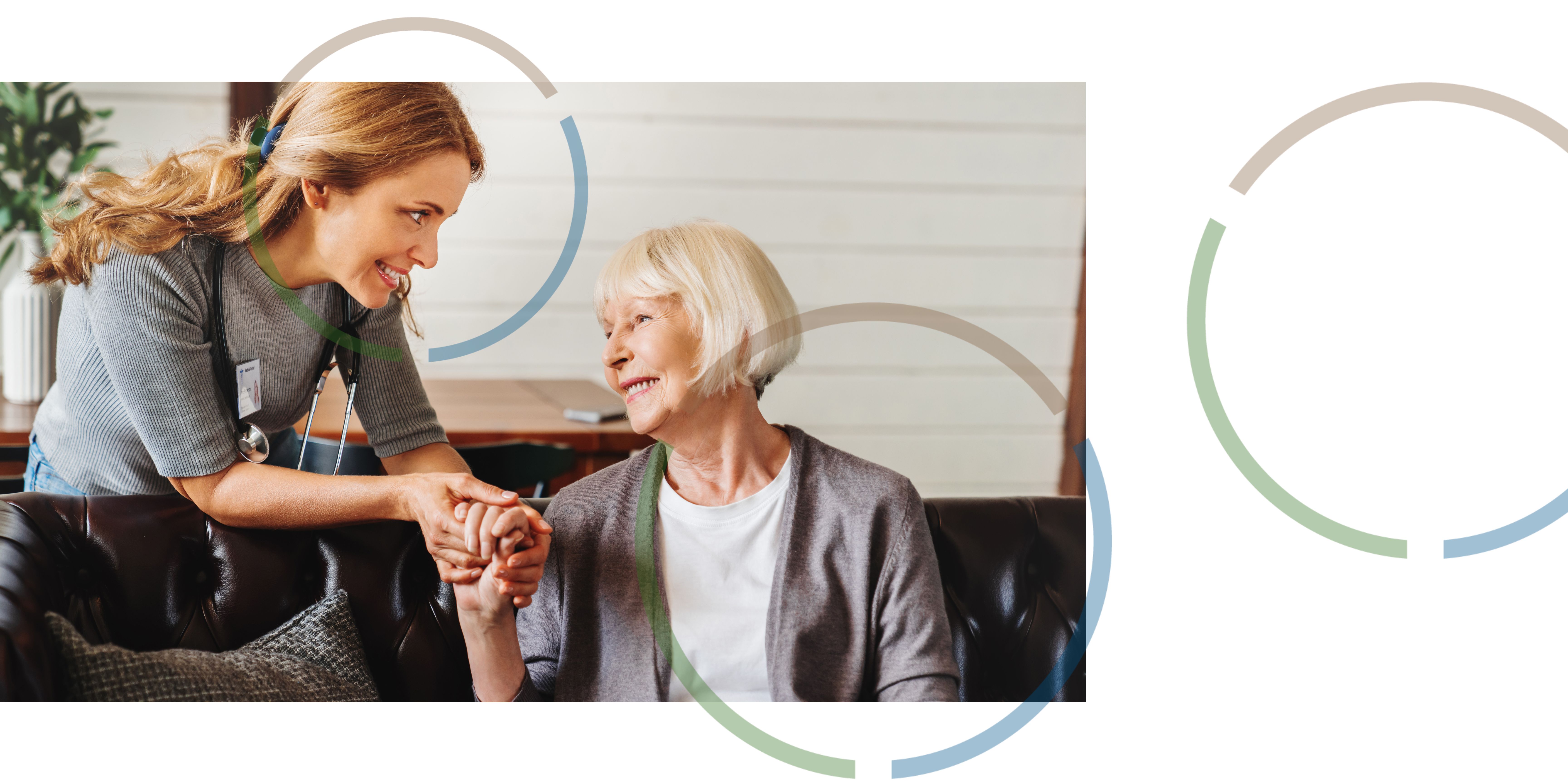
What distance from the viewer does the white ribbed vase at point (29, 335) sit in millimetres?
1986

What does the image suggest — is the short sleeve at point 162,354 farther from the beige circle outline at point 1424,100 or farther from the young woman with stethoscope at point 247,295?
the beige circle outline at point 1424,100

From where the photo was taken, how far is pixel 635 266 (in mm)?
1138

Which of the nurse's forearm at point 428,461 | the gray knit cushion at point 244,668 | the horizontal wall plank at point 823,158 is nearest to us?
the gray knit cushion at point 244,668

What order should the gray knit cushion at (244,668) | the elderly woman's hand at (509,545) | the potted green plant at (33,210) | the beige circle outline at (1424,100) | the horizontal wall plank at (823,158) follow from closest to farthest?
the gray knit cushion at (244,668) → the elderly woman's hand at (509,545) → the beige circle outline at (1424,100) → the horizontal wall plank at (823,158) → the potted green plant at (33,210)

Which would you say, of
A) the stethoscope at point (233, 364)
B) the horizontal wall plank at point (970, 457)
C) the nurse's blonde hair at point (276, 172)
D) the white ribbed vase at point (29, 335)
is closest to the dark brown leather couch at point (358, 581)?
the stethoscope at point (233, 364)

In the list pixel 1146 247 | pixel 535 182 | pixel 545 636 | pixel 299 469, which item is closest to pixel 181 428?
pixel 299 469

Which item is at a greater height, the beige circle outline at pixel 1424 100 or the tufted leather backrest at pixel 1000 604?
the beige circle outline at pixel 1424 100

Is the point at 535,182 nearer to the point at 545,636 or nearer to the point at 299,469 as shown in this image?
the point at 299,469

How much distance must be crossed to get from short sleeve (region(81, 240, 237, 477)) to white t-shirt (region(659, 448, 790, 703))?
1.91 ft

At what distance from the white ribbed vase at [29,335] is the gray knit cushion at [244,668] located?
132 cm

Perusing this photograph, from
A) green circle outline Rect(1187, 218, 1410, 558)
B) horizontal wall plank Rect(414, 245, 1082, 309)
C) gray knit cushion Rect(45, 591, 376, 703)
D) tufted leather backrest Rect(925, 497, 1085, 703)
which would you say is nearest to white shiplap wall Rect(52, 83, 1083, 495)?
horizontal wall plank Rect(414, 245, 1082, 309)

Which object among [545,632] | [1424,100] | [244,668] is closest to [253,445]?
[244,668]

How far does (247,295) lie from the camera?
3.94 ft

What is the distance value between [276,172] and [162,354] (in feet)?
0.88
